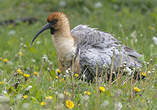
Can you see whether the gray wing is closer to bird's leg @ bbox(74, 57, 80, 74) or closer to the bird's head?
bird's leg @ bbox(74, 57, 80, 74)

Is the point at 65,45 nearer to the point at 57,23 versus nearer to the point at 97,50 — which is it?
the point at 57,23

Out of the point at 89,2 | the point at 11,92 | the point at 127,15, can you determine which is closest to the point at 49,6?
the point at 89,2

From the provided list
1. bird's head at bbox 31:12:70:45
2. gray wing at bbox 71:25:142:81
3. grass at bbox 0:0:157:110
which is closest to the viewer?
grass at bbox 0:0:157:110

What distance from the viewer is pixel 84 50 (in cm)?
566

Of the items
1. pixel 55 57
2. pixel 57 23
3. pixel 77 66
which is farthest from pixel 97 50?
pixel 55 57

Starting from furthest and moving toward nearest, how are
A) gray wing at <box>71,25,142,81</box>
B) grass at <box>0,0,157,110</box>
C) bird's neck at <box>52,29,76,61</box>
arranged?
bird's neck at <box>52,29,76,61</box> → gray wing at <box>71,25,142,81</box> → grass at <box>0,0,157,110</box>

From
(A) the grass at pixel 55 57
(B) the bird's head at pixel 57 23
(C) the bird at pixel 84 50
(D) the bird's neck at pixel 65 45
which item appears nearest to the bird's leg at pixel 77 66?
(C) the bird at pixel 84 50

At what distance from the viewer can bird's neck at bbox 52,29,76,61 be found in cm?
566

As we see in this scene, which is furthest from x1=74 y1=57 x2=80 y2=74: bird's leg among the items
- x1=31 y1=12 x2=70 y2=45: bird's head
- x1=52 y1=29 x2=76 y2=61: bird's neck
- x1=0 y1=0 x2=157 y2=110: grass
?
x1=31 y1=12 x2=70 y2=45: bird's head

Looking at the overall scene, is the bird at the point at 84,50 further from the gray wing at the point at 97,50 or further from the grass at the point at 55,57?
the grass at the point at 55,57

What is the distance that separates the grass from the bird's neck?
0.33 metres

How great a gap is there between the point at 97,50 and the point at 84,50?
0.23 metres

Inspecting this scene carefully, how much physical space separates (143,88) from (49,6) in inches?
324

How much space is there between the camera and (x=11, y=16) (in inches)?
459
